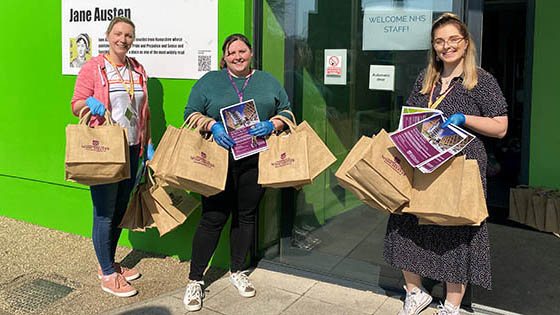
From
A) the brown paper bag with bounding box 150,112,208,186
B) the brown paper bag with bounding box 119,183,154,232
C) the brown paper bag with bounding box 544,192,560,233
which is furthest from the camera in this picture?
the brown paper bag with bounding box 544,192,560,233

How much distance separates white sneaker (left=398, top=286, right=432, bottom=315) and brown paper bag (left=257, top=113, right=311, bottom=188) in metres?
0.98

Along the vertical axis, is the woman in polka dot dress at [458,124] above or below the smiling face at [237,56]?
below

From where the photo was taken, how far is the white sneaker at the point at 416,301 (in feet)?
11.1

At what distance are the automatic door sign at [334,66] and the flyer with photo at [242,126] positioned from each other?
875 millimetres

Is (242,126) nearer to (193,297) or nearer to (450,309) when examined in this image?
(193,297)

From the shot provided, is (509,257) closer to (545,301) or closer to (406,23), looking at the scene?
(545,301)

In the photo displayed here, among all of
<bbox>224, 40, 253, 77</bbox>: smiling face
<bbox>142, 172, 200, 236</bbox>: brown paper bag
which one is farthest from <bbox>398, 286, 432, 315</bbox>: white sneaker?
<bbox>224, 40, 253, 77</bbox>: smiling face

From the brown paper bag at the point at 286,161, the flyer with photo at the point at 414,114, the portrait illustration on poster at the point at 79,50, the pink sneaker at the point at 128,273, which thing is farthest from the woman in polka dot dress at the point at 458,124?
the portrait illustration on poster at the point at 79,50

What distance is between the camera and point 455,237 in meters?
3.12

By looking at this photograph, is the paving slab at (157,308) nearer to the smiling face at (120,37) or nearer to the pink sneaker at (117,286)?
the pink sneaker at (117,286)

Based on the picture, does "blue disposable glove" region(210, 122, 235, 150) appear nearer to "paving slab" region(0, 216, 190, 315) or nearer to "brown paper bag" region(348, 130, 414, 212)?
"brown paper bag" region(348, 130, 414, 212)

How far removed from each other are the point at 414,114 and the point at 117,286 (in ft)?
8.33

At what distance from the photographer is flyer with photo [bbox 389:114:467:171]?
9.37 feet

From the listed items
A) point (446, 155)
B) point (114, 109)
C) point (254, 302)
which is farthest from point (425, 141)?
point (114, 109)
